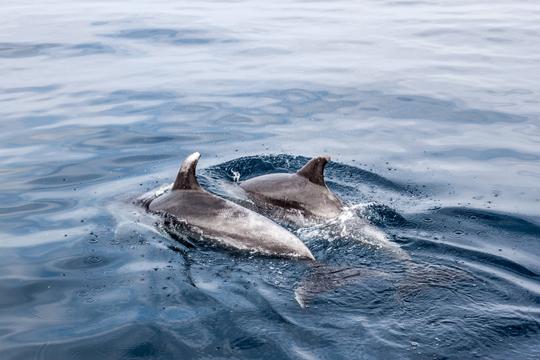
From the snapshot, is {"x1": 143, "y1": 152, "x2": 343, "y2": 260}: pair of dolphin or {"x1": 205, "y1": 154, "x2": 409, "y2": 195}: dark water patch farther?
{"x1": 205, "y1": 154, "x2": 409, "y2": 195}: dark water patch

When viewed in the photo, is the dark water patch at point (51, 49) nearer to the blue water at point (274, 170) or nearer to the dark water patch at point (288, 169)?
the blue water at point (274, 170)

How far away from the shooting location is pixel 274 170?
13453 mm

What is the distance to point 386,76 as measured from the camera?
68.4ft

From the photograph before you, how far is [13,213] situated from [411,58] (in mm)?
15831

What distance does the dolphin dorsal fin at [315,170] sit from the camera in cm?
1081

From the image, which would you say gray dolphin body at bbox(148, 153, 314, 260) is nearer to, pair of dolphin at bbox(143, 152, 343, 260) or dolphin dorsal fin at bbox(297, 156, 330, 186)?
pair of dolphin at bbox(143, 152, 343, 260)

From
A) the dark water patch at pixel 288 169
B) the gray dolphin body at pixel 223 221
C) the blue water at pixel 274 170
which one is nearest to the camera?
the blue water at pixel 274 170

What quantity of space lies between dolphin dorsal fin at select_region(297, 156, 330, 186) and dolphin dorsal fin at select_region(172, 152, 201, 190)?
6.48ft

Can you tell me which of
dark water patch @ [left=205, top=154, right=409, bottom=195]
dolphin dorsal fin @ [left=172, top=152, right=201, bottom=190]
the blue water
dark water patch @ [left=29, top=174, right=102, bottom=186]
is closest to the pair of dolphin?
dolphin dorsal fin @ [left=172, top=152, right=201, bottom=190]

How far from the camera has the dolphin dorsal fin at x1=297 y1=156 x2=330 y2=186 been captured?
1081 centimetres

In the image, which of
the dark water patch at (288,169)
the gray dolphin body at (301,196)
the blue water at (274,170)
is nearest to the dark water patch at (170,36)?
the blue water at (274,170)

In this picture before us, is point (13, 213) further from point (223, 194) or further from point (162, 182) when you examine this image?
point (223, 194)

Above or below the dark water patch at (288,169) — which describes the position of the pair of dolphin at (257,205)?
above

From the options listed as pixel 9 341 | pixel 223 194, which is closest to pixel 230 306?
pixel 9 341
